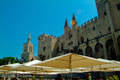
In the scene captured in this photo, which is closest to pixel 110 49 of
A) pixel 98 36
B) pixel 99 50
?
pixel 99 50

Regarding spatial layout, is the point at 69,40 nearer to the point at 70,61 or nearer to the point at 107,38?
the point at 107,38

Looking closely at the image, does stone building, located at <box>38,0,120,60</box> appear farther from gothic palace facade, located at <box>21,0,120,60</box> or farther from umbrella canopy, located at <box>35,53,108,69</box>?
umbrella canopy, located at <box>35,53,108,69</box>

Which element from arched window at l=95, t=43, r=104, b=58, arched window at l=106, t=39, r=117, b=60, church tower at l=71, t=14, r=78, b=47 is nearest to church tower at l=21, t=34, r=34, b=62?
church tower at l=71, t=14, r=78, b=47

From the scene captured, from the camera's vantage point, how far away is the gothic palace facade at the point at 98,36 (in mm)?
19891

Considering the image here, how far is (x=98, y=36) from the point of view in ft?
82.8

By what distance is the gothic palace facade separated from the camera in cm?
1989

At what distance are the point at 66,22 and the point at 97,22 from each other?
1338 centimetres

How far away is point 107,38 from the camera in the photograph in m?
20.2

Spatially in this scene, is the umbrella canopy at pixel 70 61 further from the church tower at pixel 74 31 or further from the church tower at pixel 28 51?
the church tower at pixel 28 51

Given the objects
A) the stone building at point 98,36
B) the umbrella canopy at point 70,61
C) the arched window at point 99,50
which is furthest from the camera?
the arched window at point 99,50

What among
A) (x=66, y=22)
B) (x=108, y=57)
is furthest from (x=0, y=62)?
(x=108, y=57)

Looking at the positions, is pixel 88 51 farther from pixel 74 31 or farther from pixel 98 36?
pixel 74 31

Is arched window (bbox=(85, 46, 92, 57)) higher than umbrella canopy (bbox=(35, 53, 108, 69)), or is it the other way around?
arched window (bbox=(85, 46, 92, 57))

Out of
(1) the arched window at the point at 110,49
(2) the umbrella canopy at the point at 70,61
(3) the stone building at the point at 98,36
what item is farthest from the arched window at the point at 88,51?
(2) the umbrella canopy at the point at 70,61
